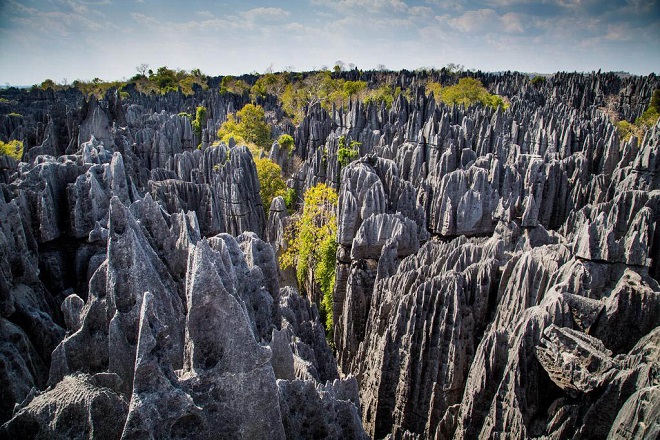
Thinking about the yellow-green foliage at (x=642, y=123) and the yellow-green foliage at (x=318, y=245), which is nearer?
the yellow-green foliage at (x=318, y=245)

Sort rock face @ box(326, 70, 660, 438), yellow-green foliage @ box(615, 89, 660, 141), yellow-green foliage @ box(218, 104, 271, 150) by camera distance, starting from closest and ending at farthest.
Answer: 1. rock face @ box(326, 70, 660, 438)
2. yellow-green foliage @ box(615, 89, 660, 141)
3. yellow-green foliage @ box(218, 104, 271, 150)

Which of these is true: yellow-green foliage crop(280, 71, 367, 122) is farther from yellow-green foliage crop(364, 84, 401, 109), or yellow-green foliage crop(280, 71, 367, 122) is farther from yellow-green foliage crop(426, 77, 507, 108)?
yellow-green foliage crop(426, 77, 507, 108)

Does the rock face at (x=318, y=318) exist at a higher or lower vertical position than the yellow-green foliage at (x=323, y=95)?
lower

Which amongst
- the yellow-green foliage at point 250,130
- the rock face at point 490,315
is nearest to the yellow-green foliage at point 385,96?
the yellow-green foliage at point 250,130

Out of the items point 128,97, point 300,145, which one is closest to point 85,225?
point 300,145

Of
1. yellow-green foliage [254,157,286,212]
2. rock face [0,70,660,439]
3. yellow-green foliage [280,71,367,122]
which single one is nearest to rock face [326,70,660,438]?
rock face [0,70,660,439]

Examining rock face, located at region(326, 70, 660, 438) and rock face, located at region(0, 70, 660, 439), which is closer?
rock face, located at region(0, 70, 660, 439)

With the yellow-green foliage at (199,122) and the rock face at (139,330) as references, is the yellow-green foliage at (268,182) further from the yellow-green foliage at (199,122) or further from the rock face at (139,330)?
the yellow-green foliage at (199,122)

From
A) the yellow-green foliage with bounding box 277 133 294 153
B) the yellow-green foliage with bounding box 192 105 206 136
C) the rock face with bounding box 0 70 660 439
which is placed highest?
the yellow-green foliage with bounding box 192 105 206 136
